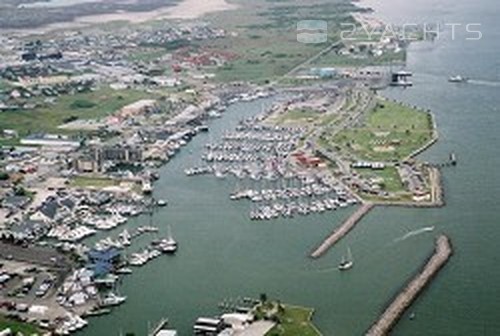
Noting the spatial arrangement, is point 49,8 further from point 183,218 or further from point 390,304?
point 390,304

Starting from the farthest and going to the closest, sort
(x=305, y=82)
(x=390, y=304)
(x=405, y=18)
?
(x=405, y=18), (x=305, y=82), (x=390, y=304)

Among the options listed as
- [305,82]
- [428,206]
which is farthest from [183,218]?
[305,82]

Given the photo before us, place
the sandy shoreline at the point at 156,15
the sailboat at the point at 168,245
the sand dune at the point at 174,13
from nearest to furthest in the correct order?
the sailboat at the point at 168,245
the sandy shoreline at the point at 156,15
the sand dune at the point at 174,13

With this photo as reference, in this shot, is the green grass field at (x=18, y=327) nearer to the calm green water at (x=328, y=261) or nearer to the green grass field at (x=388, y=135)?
the calm green water at (x=328, y=261)

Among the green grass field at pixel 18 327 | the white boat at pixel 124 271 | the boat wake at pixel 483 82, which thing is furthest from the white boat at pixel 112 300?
the boat wake at pixel 483 82

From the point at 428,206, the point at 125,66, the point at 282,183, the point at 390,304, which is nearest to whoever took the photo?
the point at 390,304

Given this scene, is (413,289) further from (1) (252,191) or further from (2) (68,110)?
(2) (68,110)
